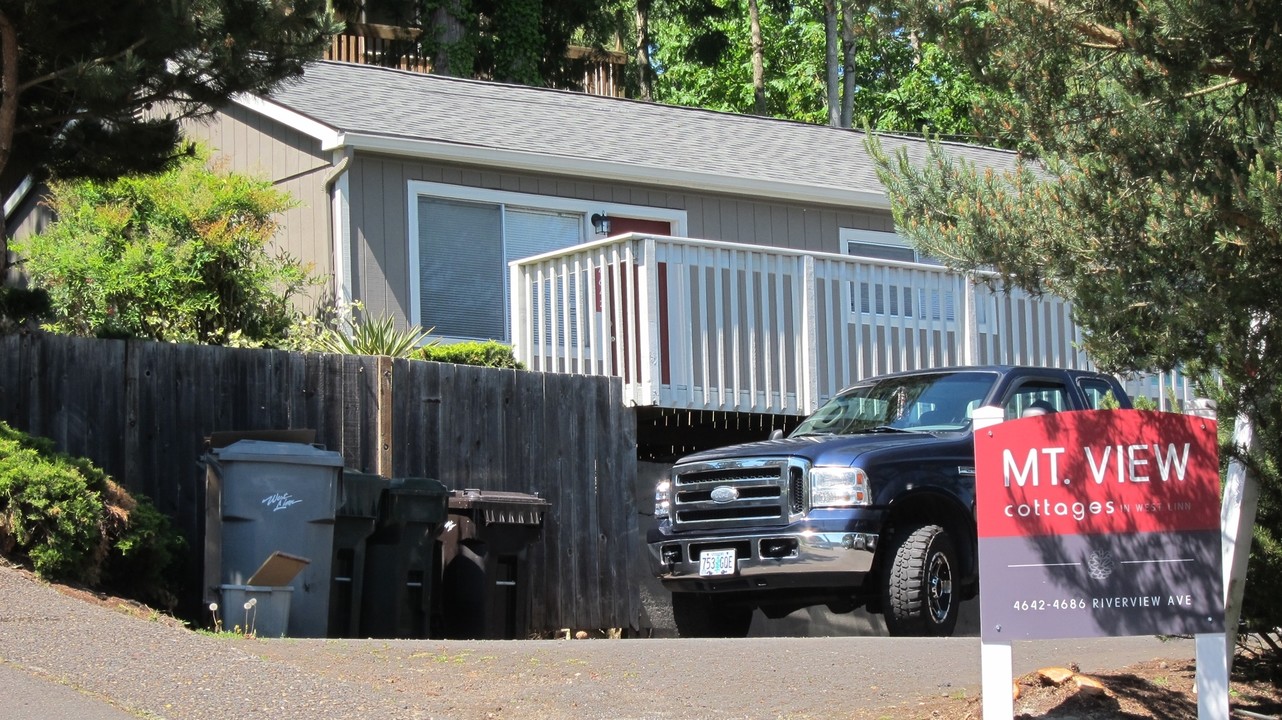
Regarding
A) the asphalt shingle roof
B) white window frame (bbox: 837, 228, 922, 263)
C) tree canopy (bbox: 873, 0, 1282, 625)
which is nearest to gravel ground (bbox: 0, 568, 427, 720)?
tree canopy (bbox: 873, 0, 1282, 625)

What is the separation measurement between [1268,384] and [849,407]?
214 inches

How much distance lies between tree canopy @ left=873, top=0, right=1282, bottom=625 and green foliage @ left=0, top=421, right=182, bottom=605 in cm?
512

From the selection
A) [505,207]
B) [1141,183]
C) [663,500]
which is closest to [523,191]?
[505,207]

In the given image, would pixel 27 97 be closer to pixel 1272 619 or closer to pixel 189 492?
pixel 189 492

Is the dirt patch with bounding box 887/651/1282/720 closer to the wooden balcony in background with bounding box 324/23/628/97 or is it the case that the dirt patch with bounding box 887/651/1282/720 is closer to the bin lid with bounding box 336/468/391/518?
the bin lid with bounding box 336/468/391/518

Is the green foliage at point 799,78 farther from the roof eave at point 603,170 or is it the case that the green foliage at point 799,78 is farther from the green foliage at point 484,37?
the roof eave at point 603,170

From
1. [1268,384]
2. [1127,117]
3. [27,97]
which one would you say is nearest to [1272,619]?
[1268,384]

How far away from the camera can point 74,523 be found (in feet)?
31.8

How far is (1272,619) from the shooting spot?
A: 836 centimetres

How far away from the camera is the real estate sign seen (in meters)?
7.02

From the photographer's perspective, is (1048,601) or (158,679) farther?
(158,679)

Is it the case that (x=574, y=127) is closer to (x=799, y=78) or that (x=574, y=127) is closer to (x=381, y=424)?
(x=381, y=424)

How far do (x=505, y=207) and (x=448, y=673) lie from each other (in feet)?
31.8

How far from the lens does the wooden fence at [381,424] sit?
11.4 m
